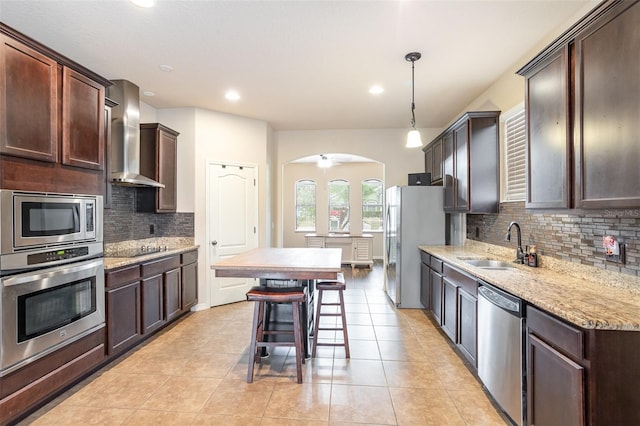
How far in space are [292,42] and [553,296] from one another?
8.57 feet

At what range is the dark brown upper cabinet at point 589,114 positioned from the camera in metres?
1.41

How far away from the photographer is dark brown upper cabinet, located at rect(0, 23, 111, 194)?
1.84 metres

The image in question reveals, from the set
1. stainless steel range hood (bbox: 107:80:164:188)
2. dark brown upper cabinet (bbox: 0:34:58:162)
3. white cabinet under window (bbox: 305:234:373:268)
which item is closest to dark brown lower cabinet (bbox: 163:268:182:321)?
stainless steel range hood (bbox: 107:80:164:188)

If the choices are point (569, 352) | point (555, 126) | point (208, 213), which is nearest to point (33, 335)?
point (208, 213)

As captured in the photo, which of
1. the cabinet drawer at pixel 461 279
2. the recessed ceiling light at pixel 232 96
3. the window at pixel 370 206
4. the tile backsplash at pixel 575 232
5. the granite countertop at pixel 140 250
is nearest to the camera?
the tile backsplash at pixel 575 232

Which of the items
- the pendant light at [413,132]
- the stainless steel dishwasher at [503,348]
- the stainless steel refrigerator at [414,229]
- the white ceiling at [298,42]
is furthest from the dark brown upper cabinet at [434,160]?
the stainless steel dishwasher at [503,348]

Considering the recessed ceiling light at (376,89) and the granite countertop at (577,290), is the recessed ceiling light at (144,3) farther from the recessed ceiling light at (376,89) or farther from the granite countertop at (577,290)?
the granite countertop at (577,290)

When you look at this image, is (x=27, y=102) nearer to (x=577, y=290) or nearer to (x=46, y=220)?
(x=46, y=220)

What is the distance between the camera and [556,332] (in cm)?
153

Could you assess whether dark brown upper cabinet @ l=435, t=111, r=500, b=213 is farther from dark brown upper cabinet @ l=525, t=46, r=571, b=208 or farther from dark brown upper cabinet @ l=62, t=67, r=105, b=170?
dark brown upper cabinet @ l=62, t=67, r=105, b=170

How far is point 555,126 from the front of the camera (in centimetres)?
189

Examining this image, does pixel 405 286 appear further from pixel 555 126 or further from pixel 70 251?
pixel 70 251

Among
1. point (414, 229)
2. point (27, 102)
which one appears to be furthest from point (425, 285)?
point (27, 102)

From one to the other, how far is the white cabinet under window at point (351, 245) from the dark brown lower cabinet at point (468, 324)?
4.83m
